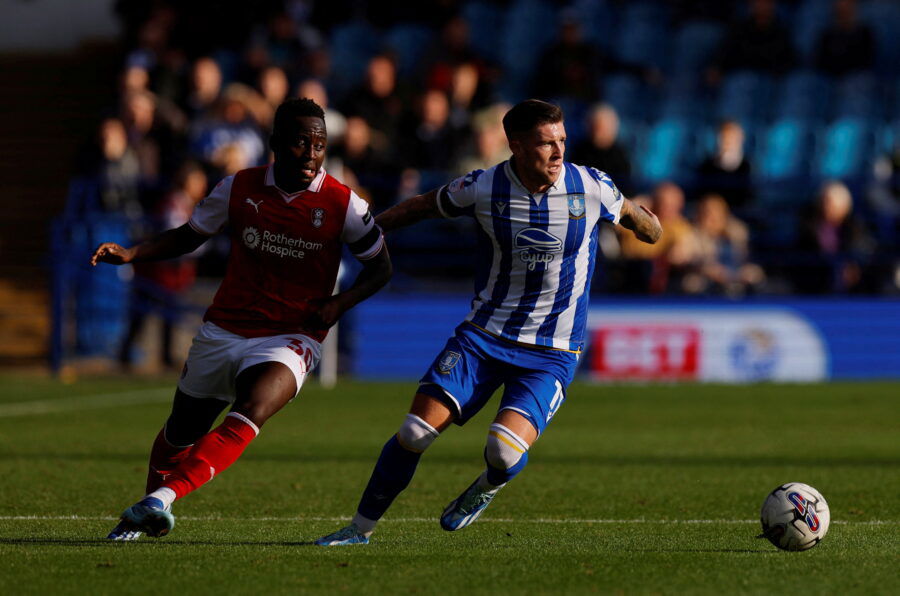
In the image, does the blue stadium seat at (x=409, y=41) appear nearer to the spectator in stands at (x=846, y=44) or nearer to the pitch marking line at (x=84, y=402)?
the spectator in stands at (x=846, y=44)

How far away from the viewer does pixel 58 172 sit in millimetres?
21906

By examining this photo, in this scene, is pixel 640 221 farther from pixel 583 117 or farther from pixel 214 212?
pixel 583 117

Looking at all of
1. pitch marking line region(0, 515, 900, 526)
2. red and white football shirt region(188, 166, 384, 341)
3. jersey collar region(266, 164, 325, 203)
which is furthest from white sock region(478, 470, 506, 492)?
jersey collar region(266, 164, 325, 203)

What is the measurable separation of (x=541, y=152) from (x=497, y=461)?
1.41 m

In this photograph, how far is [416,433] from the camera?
21.4 feet

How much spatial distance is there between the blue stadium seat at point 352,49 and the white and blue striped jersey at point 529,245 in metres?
14.8

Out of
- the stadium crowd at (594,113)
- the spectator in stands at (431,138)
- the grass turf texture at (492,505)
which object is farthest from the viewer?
the spectator in stands at (431,138)

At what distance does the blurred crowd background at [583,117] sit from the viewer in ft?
56.9

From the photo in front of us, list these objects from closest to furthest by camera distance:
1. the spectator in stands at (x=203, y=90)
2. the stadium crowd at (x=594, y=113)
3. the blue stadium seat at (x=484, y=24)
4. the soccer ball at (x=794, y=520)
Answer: the soccer ball at (x=794, y=520) < the stadium crowd at (x=594, y=113) < the spectator in stands at (x=203, y=90) < the blue stadium seat at (x=484, y=24)

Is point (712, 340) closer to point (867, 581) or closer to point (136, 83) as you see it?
point (136, 83)

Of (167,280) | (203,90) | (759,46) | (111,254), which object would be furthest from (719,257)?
(111,254)

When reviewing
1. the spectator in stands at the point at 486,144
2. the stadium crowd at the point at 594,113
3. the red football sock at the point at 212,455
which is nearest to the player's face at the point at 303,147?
the red football sock at the point at 212,455

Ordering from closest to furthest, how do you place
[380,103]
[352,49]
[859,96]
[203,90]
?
[380,103], [203,90], [859,96], [352,49]

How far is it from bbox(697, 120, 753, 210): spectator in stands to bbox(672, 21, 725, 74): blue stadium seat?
3.64m
